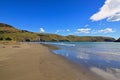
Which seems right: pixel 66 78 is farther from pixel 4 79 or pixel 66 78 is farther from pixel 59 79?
pixel 4 79

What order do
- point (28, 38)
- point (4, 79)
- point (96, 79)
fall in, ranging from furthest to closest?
point (28, 38) → point (96, 79) → point (4, 79)

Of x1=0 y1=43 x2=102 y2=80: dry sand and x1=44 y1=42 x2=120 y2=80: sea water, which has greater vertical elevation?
x1=0 y1=43 x2=102 y2=80: dry sand

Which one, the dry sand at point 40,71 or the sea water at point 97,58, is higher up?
the dry sand at point 40,71

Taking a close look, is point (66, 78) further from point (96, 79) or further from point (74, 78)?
point (96, 79)

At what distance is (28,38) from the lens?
19988cm

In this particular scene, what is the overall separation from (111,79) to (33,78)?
13.7 ft

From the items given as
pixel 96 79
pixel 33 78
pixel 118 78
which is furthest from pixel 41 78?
pixel 118 78

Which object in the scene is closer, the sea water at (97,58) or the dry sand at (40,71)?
the dry sand at (40,71)

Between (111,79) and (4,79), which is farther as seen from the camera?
(111,79)

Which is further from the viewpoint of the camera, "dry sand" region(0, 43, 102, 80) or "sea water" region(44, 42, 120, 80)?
"sea water" region(44, 42, 120, 80)

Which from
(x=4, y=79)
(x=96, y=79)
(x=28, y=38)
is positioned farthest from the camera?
(x=28, y=38)

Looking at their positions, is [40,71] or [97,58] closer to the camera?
[40,71]

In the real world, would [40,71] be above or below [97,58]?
above

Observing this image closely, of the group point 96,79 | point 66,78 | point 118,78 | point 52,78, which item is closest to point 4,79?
point 52,78
